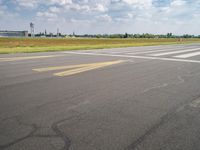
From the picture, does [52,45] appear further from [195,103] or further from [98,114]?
[98,114]

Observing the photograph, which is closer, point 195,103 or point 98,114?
point 98,114

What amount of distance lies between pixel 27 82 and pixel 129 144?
410 cm

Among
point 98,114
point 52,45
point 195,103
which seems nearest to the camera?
point 98,114

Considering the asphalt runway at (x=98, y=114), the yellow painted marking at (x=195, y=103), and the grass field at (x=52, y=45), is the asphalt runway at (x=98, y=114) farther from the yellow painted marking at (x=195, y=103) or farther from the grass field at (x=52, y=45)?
the grass field at (x=52, y=45)

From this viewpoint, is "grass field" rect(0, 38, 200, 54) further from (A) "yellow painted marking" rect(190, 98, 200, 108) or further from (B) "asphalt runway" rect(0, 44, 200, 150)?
(A) "yellow painted marking" rect(190, 98, 200, 108)

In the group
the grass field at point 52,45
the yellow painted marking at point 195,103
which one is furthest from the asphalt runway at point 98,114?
the grass field at point 52,45

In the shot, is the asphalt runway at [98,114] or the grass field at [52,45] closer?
the asphalt runway at [98,114]

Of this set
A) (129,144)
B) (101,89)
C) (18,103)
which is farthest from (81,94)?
(129,144)

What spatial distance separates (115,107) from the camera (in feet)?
13.4

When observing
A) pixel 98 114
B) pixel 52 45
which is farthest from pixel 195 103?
pixel 52 45

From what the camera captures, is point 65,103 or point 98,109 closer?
point 98,109

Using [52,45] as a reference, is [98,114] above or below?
below

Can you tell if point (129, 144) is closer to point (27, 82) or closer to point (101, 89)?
point (101, 89)

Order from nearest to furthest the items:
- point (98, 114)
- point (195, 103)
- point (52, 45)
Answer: point (98, 114)
point (195, 103)
point (52, 45)
